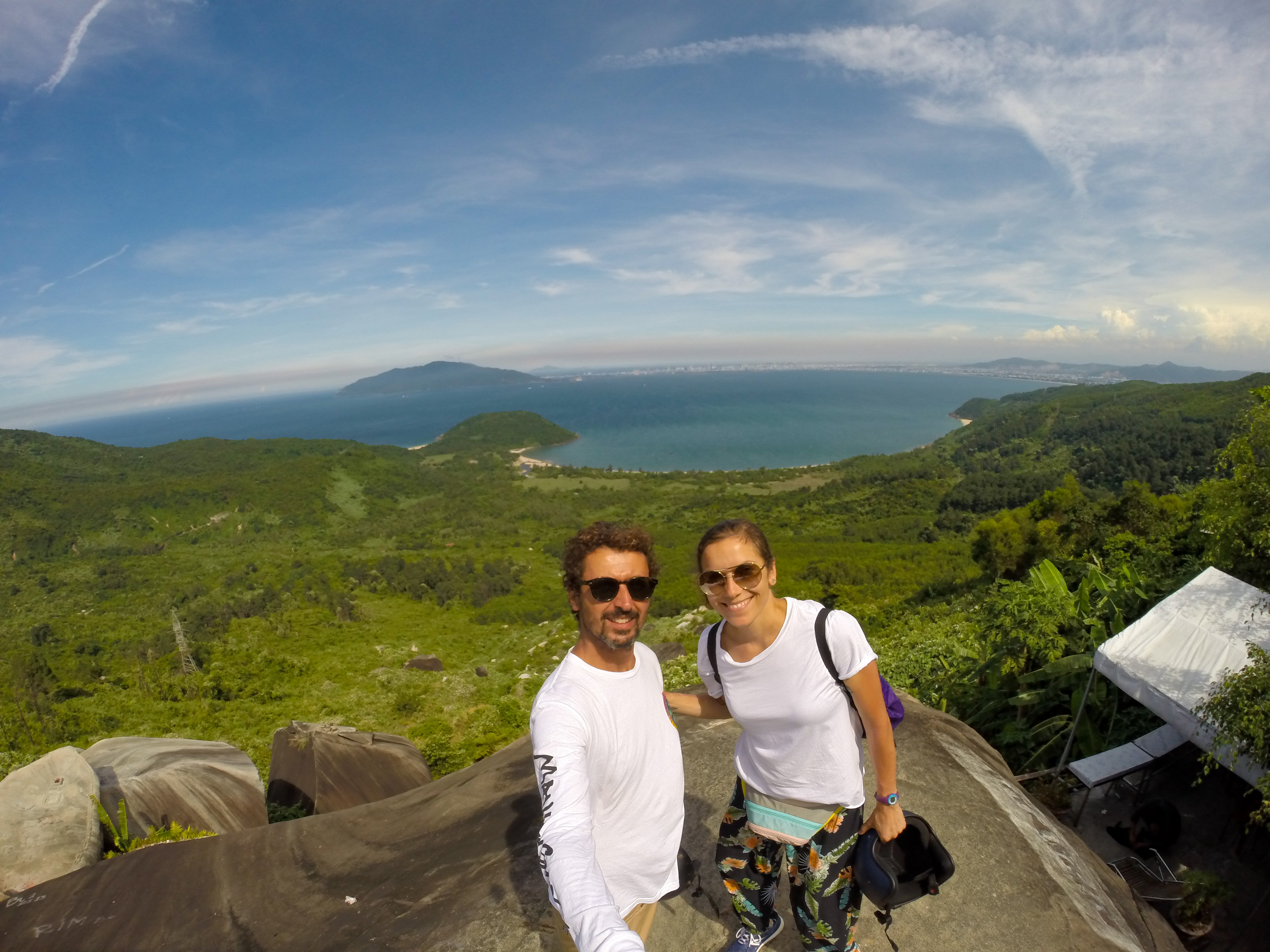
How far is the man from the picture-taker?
1.65m

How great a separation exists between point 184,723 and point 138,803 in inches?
874

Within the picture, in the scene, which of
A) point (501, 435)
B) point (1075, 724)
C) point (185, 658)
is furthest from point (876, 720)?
point (501, 435)

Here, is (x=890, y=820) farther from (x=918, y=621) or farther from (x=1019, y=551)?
(x=1019, y=551)

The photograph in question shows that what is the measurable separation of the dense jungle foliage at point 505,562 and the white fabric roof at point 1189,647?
0.60 m

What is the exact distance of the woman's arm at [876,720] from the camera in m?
2.12

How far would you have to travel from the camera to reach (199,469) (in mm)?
115250

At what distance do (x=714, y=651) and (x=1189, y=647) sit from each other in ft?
17.7

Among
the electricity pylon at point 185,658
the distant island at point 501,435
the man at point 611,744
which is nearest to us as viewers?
the man at point 611,744

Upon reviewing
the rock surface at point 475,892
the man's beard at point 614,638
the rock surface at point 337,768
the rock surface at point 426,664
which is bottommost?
the rock surface at point 426,664

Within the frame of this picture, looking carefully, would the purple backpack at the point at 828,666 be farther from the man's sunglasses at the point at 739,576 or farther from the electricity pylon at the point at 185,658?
the electricity pylon at the point at 185,658

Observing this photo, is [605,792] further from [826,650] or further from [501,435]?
[501,435]

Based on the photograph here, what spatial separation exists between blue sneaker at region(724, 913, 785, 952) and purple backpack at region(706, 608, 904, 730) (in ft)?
3.39

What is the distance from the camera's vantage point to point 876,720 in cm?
213

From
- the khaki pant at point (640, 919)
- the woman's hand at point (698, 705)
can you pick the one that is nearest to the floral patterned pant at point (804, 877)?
the woman's hand at point (698, 705)
